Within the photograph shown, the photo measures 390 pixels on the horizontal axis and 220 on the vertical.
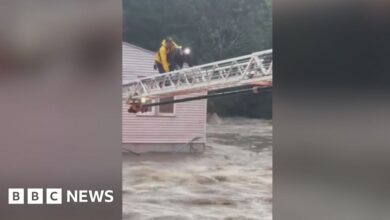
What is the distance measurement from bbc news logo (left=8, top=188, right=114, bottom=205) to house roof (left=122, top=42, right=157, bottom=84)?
64 cm

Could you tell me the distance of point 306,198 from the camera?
2.44m

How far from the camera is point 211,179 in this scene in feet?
7.72

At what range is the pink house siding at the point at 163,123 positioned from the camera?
2.32 m

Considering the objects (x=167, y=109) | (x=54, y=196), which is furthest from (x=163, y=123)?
(x=54, y=196)

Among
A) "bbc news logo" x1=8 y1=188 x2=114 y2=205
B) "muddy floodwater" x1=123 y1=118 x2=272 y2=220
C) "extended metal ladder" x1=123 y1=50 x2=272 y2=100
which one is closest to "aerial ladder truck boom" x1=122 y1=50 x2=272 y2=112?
"extended metal ladder" x1=123 y1=50 x2=272 y2=100

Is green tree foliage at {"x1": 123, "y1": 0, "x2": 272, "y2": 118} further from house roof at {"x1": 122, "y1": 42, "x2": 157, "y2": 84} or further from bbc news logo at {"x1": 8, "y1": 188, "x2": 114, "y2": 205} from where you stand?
bbc news logo at {"x1": 8, "y1": 188, "x2": 114, "y2": 205}

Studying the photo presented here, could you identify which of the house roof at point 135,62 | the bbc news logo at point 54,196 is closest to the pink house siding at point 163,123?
the house roof at point 135,62

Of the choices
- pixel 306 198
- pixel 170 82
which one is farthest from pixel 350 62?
pixel 170 82

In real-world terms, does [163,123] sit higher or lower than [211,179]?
higher

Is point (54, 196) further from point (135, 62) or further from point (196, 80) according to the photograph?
point (196, 80)

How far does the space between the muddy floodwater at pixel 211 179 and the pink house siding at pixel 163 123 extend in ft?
0.24

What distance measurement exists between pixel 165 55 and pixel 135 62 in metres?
0.17

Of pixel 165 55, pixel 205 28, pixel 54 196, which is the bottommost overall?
pixel 54 196

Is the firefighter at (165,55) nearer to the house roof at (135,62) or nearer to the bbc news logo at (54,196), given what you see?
the house roof at (135,62)
